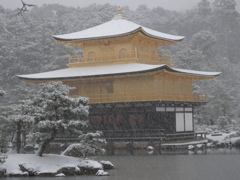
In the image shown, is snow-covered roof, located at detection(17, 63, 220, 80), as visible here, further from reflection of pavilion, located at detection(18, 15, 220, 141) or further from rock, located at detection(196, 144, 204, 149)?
rock, located at detection(196, 144, 204, 149)

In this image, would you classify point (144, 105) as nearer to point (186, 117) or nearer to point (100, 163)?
point (186, 117)

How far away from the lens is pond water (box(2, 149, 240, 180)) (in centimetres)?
1844

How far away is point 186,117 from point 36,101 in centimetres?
2022

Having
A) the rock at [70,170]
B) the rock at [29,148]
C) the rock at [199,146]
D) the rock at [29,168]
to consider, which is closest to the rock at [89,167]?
the rock at [70,170]

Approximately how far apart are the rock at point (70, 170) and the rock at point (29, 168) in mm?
1078

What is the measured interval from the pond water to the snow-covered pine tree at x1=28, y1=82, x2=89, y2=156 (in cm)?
290

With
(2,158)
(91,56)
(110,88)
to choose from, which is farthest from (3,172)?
(91,56)

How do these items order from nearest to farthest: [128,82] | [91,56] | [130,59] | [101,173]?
1. [101,173]
2. [128,82]
3. [130,59]
4. [91,56]

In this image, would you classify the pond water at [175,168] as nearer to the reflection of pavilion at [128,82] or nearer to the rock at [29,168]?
the rock at [29,168]

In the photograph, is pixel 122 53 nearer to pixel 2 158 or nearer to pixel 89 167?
pixel 89 167

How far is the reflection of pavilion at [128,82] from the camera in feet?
118

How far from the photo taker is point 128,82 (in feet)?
122

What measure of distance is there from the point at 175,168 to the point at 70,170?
16.4 ft

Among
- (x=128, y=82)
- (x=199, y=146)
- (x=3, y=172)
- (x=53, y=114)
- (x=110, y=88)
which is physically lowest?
(x=3, y=172)
